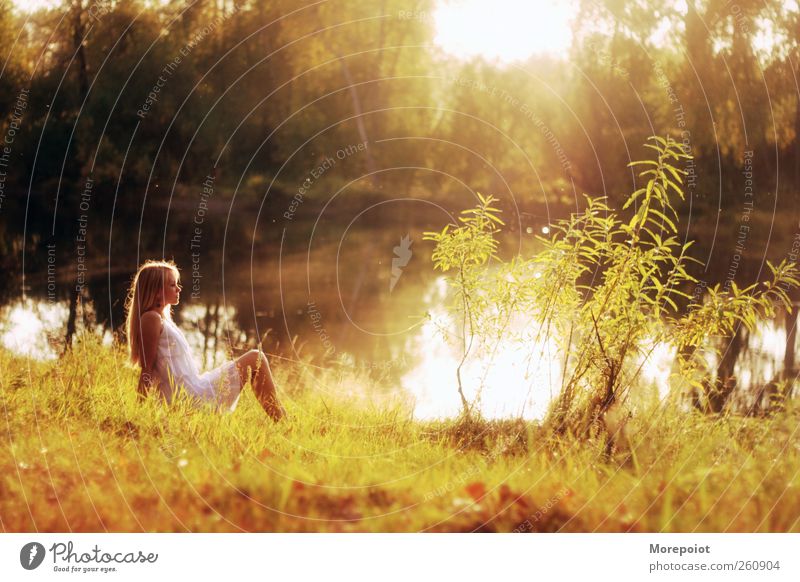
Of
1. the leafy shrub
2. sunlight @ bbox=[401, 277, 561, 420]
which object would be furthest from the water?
the leafy shrub

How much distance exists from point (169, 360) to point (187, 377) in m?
0.19

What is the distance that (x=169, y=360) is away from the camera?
6.20 m

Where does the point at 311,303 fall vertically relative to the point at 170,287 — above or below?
below

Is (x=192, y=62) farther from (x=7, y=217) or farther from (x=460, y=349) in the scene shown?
(x=460, y=349)

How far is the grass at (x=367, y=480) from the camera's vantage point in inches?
181

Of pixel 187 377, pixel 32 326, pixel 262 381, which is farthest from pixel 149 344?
pixel 32 326

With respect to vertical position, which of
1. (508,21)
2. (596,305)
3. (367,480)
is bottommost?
(367,480)

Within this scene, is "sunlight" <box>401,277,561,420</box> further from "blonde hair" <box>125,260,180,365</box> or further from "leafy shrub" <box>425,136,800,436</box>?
"blonde hair" <box>125,260,180,365</box>

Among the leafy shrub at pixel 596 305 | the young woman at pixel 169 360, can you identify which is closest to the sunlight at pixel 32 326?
the young woman at pixel 169 360

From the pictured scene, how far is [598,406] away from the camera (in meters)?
5.30

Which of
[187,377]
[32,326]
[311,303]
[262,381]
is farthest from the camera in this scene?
[311,303]

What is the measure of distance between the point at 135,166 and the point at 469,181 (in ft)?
25.1

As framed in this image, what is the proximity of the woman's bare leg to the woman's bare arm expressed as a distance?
2.14 feet

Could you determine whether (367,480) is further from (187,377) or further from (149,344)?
(149,344)
